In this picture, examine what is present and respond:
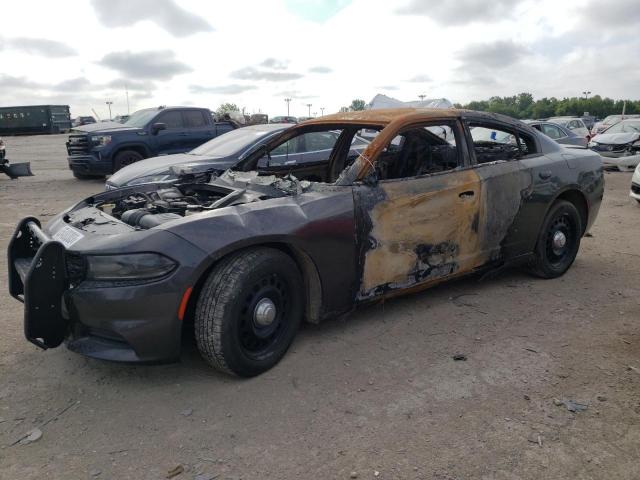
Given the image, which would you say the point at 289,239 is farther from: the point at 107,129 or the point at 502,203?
the point at 107,129

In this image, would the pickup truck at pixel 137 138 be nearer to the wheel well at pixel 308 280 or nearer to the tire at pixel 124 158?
the tire at pixel 124 158

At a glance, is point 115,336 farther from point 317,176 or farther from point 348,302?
point 317,176

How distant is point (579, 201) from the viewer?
5.03m

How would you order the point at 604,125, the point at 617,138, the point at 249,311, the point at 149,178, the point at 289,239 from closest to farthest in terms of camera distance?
the point at 249,311
the point at 289,239
the point at 149,178
the point at 617,138
the point at 604,125

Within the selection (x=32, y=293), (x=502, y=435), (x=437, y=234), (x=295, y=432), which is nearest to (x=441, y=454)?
(x=502, y=435)

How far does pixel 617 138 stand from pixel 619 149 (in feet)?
1.31

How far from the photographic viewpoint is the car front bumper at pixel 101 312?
106 inches

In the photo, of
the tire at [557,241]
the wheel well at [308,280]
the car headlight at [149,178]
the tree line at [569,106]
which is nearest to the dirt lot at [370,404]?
the wheel well at [308,280]

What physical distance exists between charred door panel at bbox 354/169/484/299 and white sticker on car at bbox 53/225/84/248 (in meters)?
1.71

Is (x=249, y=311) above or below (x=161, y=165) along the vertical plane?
below

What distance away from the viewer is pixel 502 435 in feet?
8.45

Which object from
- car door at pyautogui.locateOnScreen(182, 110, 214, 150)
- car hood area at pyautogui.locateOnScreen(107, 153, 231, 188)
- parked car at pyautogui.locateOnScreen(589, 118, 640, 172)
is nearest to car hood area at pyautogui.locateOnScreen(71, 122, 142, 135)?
car door at pyautogui.locateOnScreen(182, 110, 214, 150)

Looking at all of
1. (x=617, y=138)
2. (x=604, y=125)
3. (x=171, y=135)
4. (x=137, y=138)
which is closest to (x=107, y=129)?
(x=137, y=138)

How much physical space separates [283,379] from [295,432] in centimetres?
53
